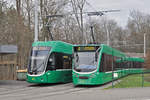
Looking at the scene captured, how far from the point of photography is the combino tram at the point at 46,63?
2000cm

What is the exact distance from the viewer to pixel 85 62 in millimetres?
19297

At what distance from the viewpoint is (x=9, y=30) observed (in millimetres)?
30031

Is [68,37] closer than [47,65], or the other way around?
[47,65]

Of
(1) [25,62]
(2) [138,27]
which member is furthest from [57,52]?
(2) [138,27]

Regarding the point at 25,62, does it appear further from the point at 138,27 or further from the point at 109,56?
the point at 138,27

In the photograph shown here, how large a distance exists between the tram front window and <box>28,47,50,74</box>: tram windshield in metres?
2.35

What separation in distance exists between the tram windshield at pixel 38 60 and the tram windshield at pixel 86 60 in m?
2.28

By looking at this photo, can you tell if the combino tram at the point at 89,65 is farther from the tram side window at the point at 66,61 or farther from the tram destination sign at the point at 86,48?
the tram side window at the point at 66,61

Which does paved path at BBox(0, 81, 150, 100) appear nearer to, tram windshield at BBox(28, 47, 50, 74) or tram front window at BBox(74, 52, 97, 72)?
tram front window at BBox(74, 52, 97, 72)

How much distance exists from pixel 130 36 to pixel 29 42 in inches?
1693

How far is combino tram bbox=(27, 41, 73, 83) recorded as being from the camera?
65.6ft

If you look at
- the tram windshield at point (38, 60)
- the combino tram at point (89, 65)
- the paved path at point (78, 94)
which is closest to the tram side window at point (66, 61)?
the tram windshield at point (38, 60)

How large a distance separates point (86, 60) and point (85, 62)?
16 centimetres

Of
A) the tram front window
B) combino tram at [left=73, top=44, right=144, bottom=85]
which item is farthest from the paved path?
the tram front window
